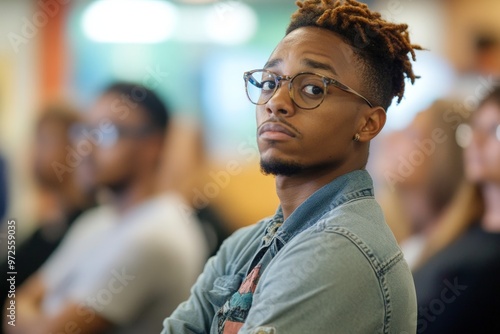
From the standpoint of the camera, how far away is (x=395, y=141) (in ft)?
8.91

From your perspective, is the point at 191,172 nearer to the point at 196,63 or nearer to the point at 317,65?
the point at 196,63

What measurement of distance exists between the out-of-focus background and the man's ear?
1.45 m

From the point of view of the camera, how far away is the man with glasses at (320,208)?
104cm

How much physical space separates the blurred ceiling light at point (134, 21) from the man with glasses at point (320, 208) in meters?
1.92

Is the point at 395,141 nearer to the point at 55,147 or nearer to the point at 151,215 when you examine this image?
the point at 151,215

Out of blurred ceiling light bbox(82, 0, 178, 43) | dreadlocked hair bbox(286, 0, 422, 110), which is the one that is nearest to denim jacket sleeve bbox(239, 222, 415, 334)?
dreadlocked hair bbox(286, 0, 422, 110)

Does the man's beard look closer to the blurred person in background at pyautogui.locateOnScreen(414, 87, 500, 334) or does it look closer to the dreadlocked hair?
the dreadlocked hair

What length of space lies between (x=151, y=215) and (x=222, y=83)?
2.78 feet

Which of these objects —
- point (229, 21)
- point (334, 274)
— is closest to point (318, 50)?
point (334, 274)

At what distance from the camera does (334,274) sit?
40.8 inches

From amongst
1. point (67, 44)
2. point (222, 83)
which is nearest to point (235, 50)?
point (222, 83)

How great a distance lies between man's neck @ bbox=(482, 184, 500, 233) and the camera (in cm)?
240

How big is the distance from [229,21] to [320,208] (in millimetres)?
2069

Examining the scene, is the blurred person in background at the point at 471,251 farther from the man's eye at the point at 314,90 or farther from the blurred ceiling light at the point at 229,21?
the man's eye at the point at 314,90
